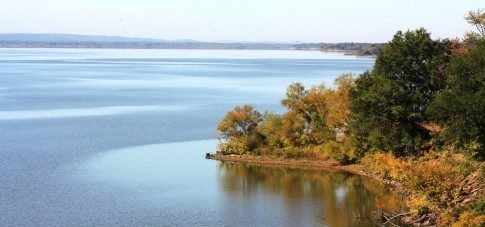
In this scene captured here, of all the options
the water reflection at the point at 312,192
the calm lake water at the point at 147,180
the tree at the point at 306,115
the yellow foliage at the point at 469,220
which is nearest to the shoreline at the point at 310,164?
the water reflection at the point at 312,192

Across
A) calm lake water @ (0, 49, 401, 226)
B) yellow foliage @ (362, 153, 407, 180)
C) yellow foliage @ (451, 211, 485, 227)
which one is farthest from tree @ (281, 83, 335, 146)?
yellow foliage @ (451, 211, 485, 227)

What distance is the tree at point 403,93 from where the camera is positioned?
53.8 metres

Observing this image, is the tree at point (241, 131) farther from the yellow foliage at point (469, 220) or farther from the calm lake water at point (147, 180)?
the yellow foliage at point (469, 220)

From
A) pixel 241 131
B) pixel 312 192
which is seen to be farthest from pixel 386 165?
pixel 241 131

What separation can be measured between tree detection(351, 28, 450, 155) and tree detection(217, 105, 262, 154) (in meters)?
11.6

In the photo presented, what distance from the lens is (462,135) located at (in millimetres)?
42781

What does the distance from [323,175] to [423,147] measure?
7.76 m

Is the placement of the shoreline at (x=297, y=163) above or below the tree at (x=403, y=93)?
below

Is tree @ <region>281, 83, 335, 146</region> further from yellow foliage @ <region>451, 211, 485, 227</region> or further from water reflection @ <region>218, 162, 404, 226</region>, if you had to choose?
yellow foliage @ <region>451, 211, 485, 227</region>

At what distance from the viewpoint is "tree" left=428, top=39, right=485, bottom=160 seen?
41.6 m

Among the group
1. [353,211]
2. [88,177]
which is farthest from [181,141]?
[353,211]

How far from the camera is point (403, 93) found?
54.1 meters

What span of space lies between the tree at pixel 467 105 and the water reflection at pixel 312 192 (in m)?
5.49

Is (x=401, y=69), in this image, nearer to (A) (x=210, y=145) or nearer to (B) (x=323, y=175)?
(B) (x=323, y=175)
